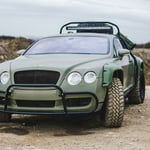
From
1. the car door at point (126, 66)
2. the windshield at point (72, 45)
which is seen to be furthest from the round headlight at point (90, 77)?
the car door at point (126, 66)

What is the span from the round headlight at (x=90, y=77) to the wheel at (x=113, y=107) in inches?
15.8

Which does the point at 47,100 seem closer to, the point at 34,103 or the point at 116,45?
the point at 34,103

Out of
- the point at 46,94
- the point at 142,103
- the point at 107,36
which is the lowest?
the point at 142,103

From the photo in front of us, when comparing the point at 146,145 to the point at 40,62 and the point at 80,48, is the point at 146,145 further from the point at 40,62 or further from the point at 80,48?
the point at 80,48

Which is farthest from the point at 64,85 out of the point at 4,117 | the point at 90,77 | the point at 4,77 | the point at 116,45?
the point at 116,45

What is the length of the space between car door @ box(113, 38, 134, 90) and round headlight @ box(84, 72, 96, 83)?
50.6 inches

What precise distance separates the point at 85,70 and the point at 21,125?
1.39 meters

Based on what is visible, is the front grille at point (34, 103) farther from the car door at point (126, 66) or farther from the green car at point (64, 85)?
the car door at point (126, 66)

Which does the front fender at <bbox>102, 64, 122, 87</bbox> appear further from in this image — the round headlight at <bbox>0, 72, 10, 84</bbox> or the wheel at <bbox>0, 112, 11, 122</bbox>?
the wheel at <bbox>0, 112, 11, 122</bbox>

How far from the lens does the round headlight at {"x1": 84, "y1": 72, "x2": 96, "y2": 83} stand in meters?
7.47

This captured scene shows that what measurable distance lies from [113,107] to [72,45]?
158cm

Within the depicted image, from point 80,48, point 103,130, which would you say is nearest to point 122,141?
point 103,130

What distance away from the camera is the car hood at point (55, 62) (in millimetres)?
7551

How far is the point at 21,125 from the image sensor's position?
8.14 metres
